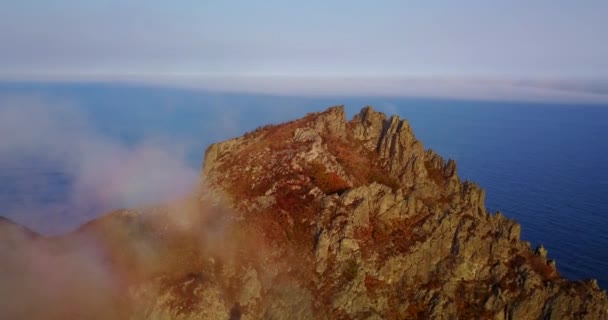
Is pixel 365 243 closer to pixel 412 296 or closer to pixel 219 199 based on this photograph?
pixel 412 296

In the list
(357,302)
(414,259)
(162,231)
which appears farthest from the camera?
(162,231)

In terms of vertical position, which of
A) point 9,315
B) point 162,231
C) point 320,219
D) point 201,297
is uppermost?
point 320,219

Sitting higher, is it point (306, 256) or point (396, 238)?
point (396, 238)

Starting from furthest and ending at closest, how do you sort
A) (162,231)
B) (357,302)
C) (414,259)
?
(162,231)
(414,259)
(357,302)

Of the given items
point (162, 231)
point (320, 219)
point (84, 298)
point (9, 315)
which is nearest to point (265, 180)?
point (320, 219)

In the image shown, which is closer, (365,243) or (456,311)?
(456,311)

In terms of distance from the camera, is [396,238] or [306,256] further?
[396,238]

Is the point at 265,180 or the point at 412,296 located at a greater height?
the point at 265,180
